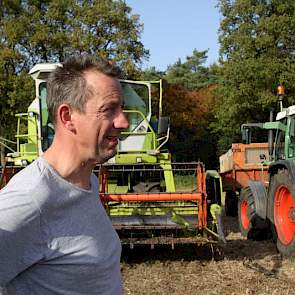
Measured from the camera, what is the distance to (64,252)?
148 cm

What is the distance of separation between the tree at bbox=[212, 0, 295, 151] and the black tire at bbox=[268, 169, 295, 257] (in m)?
16.7

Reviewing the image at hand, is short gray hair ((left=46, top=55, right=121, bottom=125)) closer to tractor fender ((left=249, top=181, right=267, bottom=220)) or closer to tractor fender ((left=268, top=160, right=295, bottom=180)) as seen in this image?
tractor fender ((left=268, top=160, right=295, bottom=180))

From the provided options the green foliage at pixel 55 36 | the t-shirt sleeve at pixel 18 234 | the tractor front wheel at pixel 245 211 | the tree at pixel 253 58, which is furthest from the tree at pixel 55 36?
the t-shirt sleeve at pixel 18 234

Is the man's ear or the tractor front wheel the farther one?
the tractor front wheel

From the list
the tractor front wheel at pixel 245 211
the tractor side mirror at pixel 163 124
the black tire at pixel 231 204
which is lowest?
the black tire at pixel 231 204

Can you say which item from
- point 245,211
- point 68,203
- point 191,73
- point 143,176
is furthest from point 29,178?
point 191,73

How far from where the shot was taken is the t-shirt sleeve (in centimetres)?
141

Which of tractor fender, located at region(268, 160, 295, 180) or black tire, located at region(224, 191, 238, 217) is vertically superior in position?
tractor fender, located at region(268, 160, 295, 180)

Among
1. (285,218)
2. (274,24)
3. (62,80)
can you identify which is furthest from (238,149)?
(274,24)

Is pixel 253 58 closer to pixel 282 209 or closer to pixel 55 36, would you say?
pixel 55 36

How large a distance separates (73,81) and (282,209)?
21.3ft

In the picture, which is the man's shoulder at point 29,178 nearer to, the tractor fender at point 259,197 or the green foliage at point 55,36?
the tractor fender at point 259,197

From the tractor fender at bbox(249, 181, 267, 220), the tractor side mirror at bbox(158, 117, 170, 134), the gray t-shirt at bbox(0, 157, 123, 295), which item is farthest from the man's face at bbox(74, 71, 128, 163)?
the tractor fender at bbox(249, 181, 267, 220)

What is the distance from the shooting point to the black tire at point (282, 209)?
7.16 meters
